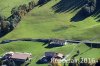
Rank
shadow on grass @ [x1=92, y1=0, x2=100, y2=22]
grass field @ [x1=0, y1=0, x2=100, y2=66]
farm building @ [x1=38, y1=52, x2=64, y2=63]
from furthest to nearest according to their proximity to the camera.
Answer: shadow on grass @ [x1=92, y1=0, x2=100, y2=22], grass field @ [x1=0, y1=0, x2=100, y2=66], farm building @ [x1=38, y1=52, x2=64, y2=63]

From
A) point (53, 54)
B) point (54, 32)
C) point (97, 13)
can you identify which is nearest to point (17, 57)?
point (53, 54)

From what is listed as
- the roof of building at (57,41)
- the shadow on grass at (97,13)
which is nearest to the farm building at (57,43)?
the roof of building at (57,41)

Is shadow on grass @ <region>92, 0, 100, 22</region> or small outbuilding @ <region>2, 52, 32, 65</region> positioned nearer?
small outbuilding @ <region>2, 52, 32, 65</region>

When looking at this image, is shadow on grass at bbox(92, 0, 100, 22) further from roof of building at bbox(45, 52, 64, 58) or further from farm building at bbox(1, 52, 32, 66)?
farm building at bbox(1, 52, 32, 66)

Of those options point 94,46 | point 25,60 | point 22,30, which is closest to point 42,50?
point 25,60

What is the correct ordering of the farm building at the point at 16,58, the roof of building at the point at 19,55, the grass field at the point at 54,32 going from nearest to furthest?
1. the farm building at the point at 16,58
2. the grass field at the point at 54,32
3. the roof of building at the point at 19,55

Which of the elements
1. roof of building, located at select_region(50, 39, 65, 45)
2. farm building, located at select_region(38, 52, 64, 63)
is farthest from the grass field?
roof of building, located at select_region(50, 39, 65, 45)

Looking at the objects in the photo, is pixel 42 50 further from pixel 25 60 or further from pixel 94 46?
pixel 94 46

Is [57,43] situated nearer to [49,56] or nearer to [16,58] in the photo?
[49,56]

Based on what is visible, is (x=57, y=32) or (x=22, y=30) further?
(x=22, y=30)

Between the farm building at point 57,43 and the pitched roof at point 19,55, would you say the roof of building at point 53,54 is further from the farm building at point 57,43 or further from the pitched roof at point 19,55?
the farm building at point 57,43

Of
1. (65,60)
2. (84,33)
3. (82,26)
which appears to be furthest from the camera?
(82,26)
